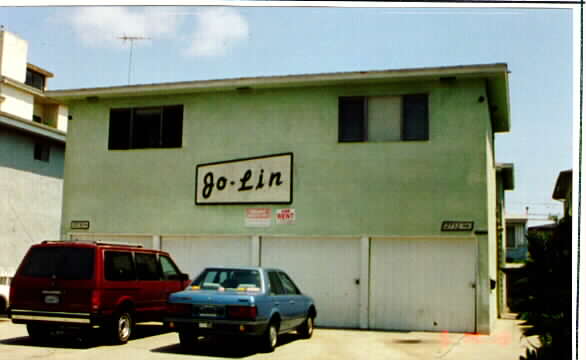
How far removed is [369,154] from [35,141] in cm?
1524

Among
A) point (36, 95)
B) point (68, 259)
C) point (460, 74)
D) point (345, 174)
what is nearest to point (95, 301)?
point (68, 259)

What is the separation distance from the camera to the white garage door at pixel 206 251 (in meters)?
19.0

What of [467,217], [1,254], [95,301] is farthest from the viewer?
[1,254]

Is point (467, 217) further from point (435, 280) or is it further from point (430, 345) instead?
point (430, 345)

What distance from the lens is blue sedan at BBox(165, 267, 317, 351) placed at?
11859 mm

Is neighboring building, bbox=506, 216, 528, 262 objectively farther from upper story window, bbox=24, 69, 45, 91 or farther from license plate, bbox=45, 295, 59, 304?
license plate, bbox=45, 295, 59, 304

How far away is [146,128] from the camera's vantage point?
20.5 m

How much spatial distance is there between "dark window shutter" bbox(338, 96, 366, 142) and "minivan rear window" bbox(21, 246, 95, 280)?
8016mm

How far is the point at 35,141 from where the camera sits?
1084 inches

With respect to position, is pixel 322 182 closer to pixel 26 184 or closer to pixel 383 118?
pixel 383 118

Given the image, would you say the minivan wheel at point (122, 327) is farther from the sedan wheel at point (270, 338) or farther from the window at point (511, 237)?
the window at point (511, 237)

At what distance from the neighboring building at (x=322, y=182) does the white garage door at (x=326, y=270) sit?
3 cm

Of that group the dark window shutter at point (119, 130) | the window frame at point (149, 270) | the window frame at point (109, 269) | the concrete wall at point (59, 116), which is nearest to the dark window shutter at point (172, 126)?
the dark window shutter at point (119, 130)

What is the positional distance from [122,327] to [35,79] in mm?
33621
